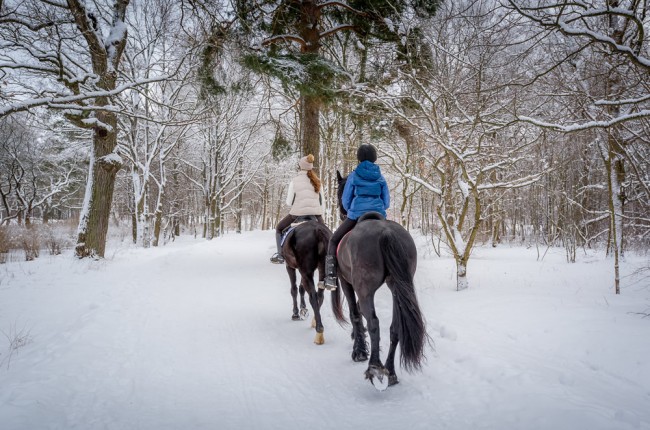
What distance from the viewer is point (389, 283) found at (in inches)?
140

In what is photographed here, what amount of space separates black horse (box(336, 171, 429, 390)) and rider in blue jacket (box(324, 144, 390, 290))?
0.39 meters

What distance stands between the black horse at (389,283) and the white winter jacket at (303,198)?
2.20 m

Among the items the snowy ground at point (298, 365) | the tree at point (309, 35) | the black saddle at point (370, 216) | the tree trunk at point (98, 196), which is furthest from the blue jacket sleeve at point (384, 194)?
the tree trunk at point (98, 196)

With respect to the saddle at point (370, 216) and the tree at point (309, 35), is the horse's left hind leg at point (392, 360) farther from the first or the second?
the tree at point (309, 35)

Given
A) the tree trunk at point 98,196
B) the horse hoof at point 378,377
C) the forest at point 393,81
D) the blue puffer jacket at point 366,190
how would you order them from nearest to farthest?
the horse hoof at point 378,377 → the blue puffer jacket at point 366,190 → the forest at point 393,81 → the tree trunk at point 98,196

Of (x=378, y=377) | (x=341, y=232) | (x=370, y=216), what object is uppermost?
(x=370, y=216)

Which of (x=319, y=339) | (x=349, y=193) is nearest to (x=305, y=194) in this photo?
(x=349, y=193)

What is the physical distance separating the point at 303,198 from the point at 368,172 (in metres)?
2.05

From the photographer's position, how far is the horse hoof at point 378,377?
299cm

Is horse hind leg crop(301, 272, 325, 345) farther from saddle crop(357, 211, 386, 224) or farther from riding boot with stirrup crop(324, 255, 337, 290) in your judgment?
saddle crop(357, 211, 386, 224)

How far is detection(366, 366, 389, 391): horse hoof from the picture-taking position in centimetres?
299

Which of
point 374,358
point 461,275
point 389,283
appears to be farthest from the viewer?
point 461,275

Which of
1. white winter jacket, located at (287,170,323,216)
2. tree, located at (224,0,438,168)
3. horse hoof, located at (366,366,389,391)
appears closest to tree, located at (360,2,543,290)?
tree, located at (224,0,438,168)

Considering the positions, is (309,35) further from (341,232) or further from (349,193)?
(341,232)
